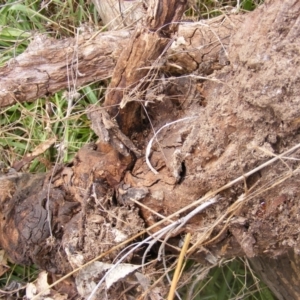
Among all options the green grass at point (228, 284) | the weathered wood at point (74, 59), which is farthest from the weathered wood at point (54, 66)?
the green grass at point (228, 284)

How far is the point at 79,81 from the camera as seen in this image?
3.71 feet

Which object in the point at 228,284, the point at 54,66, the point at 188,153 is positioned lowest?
the point at 228,284

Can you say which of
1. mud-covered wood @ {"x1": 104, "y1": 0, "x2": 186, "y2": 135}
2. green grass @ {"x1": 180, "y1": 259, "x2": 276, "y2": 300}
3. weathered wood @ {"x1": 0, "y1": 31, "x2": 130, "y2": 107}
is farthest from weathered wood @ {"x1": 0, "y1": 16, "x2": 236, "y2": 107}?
green grass @ {"x1": 180, "y1": 259, "x2": 276, "y2": 300}

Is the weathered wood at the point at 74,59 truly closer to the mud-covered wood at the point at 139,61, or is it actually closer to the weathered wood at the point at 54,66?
the weathered wood at the point at 54,66

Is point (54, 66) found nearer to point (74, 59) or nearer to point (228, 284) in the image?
point (74, 59)

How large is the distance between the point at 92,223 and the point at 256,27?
56 centimetres

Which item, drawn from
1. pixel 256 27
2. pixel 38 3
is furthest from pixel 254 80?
pixel 38 3

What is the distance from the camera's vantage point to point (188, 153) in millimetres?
918

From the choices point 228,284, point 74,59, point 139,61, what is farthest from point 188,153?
point 228,284

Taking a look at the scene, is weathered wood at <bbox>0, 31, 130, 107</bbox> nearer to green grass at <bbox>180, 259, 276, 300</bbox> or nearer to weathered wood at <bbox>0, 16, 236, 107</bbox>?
weathered wood at <bbox>0, 16, 236, 107</bbox>

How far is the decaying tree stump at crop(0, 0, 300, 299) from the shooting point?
805 mm

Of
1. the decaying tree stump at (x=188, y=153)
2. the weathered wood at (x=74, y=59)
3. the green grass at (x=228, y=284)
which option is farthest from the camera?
the green grass at (x=228, y=284)

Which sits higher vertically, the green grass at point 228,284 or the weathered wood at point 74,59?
the weathered wood at point 74,59

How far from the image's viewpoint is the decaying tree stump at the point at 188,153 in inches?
31.7
